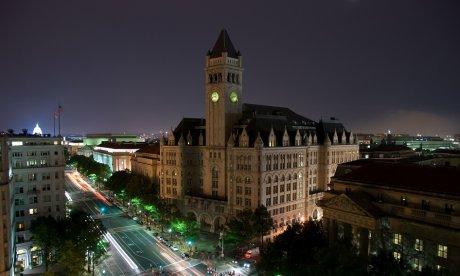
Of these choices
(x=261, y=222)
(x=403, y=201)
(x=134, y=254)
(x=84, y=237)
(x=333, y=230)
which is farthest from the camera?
(x=261, y=222)

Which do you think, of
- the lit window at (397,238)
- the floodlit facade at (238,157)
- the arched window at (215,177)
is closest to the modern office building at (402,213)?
the lit window at (397,238)

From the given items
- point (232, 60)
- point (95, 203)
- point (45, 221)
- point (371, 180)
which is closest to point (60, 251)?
point (45, 221)

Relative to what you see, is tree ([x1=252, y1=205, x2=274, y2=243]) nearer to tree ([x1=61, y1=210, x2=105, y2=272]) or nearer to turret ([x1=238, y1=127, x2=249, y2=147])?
turret ([x1=238, y1=127, x2=249, y2=147])

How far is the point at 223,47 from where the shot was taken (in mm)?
119750

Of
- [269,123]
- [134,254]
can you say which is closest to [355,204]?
[269,123]

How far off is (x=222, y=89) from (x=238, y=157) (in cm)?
2343

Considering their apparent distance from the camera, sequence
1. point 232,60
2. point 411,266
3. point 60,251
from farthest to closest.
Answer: point 232,60 → point 60,251 → point 411,266

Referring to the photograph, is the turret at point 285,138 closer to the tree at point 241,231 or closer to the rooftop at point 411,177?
the tree at point 241,231

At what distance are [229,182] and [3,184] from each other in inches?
2446

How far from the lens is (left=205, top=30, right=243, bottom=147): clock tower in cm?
11857

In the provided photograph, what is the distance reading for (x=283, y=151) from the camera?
115 meters

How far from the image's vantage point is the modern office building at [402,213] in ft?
196

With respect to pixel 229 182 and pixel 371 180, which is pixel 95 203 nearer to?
pixel 229 182

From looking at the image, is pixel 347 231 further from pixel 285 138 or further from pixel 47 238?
pixel 47 238
